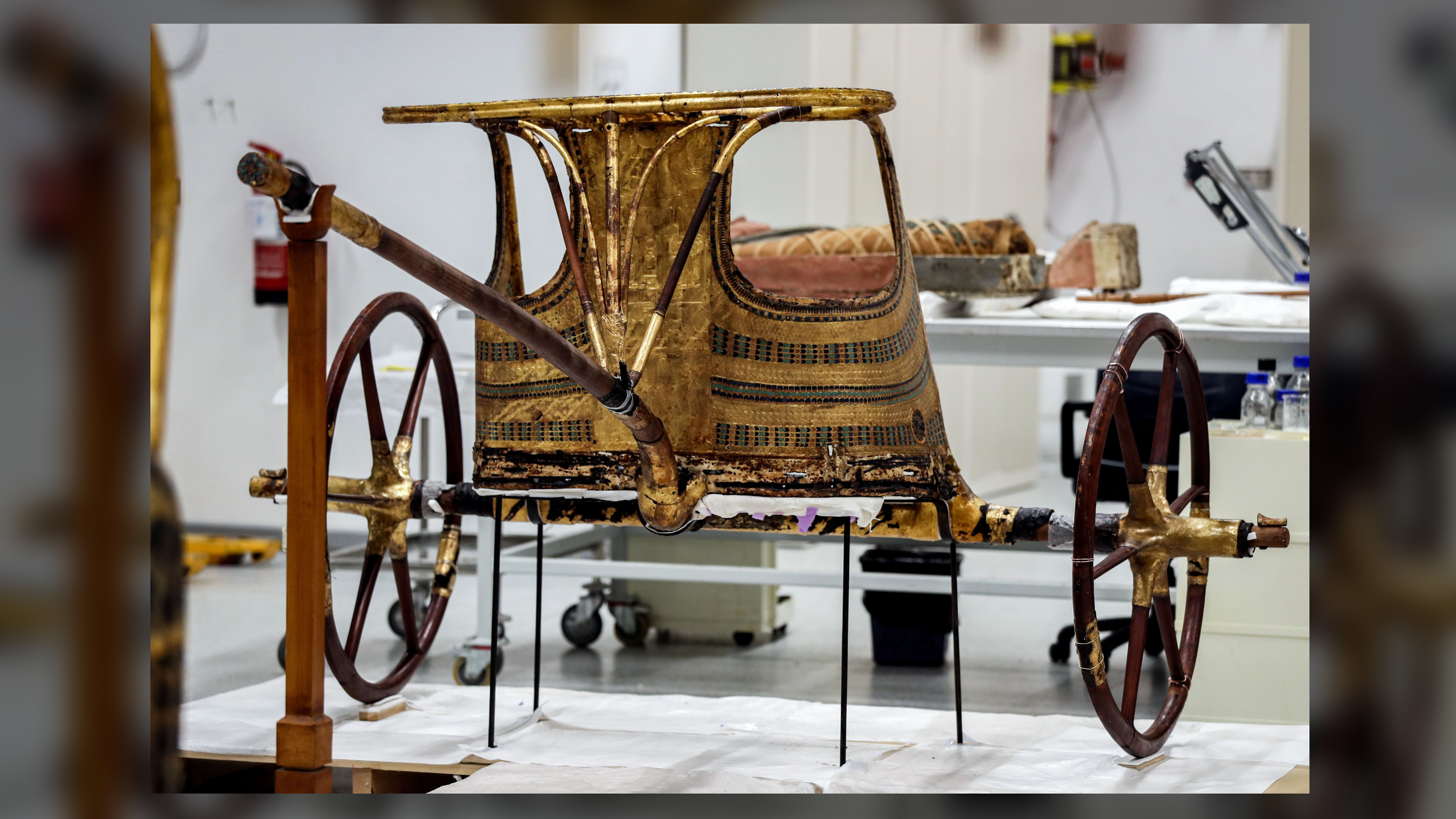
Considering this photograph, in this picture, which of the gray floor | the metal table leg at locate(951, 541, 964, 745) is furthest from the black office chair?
the metal table leg at locate(951, 541, 964, 745)

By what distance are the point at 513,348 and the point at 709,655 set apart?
2.43 meters

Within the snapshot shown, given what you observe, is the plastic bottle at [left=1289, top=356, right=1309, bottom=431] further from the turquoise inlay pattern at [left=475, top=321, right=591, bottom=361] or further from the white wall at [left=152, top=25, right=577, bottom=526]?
the white wall at [left=152, top=25, right=577, bottom=526]

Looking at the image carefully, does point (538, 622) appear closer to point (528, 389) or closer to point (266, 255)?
point (528, 389)

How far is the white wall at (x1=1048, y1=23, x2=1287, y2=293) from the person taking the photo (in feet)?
25.4

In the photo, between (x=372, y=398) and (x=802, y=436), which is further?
(x=372, y=398)

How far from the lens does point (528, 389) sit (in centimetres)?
214

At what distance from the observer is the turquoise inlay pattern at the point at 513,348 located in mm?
2066

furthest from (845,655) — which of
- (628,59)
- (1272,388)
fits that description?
(628,59)

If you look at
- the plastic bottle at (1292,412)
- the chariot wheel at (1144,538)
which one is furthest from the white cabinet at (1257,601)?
the chariot wheel at (1144,538)
